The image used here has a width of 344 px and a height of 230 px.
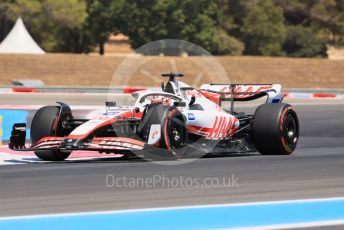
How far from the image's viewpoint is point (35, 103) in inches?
1391

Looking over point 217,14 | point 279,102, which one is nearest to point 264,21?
point 217,14

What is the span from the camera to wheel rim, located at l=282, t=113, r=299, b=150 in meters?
14.6

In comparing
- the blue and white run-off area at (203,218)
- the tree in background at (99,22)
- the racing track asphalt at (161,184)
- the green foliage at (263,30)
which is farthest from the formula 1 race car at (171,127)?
the green foliage at (263,30)

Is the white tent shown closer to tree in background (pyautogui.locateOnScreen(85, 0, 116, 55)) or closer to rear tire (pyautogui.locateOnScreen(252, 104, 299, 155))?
tree in background (pyautogui.locateOnScreen(85, 0, 116, 55))

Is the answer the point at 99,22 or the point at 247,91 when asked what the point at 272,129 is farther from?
the point at 99,22

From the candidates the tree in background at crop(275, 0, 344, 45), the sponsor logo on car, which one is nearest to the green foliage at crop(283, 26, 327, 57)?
the tree in background at crop(275, 0, 344, 45)

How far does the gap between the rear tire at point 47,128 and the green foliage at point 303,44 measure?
71222 mm

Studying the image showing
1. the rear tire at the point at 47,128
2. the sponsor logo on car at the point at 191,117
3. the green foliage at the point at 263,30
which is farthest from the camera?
the green foliage at the point at 263,30

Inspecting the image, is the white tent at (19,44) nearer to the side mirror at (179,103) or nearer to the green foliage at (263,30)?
the green foliage at (263,30)

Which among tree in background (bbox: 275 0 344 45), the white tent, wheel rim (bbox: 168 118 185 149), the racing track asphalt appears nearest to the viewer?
the racing track asphalt

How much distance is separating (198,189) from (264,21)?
7092 centimetres

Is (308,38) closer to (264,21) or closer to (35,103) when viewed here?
(264,21)

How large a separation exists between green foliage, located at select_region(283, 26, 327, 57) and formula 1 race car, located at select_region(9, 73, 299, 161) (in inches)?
2737

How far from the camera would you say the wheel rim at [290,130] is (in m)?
14.6
